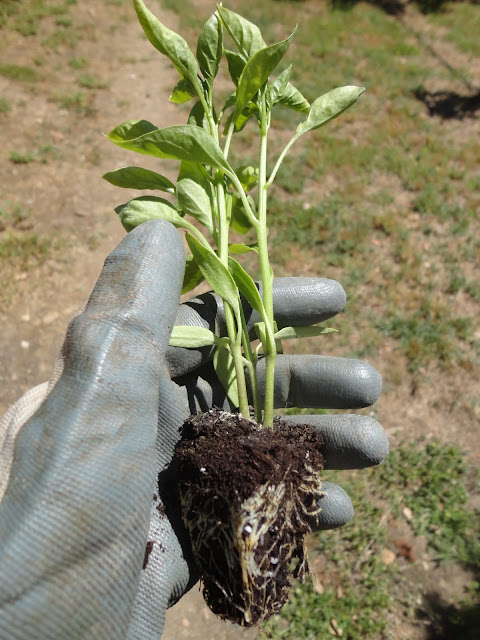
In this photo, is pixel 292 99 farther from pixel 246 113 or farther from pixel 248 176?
pixel 248 176

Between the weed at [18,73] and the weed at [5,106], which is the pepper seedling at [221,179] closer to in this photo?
the weed at [5,106]

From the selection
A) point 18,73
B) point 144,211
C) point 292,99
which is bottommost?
point 144,211

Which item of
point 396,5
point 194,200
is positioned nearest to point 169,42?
point 194,200

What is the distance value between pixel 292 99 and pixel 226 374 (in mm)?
1158

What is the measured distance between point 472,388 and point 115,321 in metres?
2.81

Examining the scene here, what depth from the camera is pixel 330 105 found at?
190 cm

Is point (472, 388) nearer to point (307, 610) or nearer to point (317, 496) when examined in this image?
point (307, 610)

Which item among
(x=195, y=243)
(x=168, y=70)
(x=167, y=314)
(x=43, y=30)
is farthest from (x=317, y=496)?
(x=43, y=30)

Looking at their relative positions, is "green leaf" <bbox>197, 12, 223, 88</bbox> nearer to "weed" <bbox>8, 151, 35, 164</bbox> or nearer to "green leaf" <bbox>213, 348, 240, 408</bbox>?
"green leaf" <bbox>213, 348, 240, 408</bbox>

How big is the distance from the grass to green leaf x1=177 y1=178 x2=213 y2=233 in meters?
1.93

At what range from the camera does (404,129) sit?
17.8ft

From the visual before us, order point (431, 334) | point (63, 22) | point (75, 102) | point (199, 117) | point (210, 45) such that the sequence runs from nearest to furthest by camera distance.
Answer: point (210, 45) → point (199, 117) → point (431, 334) → point (75, 102) → point (63, 22)

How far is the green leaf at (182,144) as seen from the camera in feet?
5.03

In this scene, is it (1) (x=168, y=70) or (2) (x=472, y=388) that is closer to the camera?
(2) (x=472, y=388)
